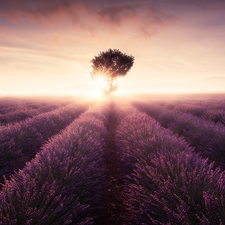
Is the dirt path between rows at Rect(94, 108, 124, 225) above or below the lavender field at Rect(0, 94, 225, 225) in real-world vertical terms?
below

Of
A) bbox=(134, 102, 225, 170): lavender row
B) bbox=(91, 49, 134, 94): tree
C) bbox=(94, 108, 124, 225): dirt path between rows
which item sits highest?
bbox=(91, 49, 134, 94): tree

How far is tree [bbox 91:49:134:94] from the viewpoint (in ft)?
84.0

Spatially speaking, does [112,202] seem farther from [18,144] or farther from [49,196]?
[18,144]

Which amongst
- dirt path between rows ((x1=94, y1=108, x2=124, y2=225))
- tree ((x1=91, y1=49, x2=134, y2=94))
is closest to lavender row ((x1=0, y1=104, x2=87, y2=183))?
dirt path between rows ((x1=94, y1=108, x2=124, y2=225))

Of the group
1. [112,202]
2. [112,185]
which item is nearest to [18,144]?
[112,185]

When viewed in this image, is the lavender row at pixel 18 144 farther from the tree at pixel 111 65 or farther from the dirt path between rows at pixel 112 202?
the tree at pixel 111 65

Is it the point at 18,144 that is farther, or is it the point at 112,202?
the point at 18,144

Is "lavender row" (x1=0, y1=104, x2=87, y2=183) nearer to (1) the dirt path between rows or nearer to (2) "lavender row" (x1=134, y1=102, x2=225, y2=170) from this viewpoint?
(1) the dirt path between rows

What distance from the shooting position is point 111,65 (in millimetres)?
26062

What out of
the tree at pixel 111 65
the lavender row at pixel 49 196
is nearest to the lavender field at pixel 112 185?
the lavender row at pixel 49 196

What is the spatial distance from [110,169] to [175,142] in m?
1.62

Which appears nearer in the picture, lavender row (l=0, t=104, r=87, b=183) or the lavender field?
the lavender field

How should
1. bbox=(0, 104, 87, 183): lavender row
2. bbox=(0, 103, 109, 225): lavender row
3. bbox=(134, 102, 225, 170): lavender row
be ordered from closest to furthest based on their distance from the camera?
bbox=(0, 103, 109, 225): lavender row, bbox=(0, 104, 87, 183): lavender row, bbox=(134, 102, 225, 170): lavender row

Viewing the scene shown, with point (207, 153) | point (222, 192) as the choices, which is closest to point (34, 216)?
point (222, 192)
